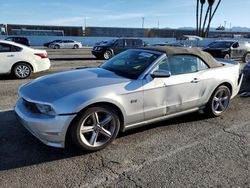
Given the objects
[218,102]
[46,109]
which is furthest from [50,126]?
[218,102]

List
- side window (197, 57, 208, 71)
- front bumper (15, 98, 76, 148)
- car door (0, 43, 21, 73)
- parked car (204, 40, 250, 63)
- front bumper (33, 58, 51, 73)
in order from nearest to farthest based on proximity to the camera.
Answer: front bumper (15, 98, 76, 148) < side window (197, 57, 208, 71) < car door (0, 43, 21, 73) < front bumper (33, 58, 51, 73) < parked car (204, 40, 250, 63)

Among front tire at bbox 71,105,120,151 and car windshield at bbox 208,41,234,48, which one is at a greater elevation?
car windshield at bbox 208,41,234,48

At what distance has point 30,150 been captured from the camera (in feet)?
11.9

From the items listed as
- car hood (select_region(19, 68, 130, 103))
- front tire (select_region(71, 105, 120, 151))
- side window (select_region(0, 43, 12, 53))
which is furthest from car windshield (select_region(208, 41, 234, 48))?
front tire (select_region(71, 105, 120, 151))

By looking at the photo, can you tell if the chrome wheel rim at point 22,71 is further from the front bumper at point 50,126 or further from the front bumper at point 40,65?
the front bumper at point 50,126

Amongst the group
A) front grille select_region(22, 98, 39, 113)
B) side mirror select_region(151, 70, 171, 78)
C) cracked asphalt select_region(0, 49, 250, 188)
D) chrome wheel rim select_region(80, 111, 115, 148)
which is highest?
side mirror select_region(151, 70, 171, 78)

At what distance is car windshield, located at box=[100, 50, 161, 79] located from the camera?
13.5 ft

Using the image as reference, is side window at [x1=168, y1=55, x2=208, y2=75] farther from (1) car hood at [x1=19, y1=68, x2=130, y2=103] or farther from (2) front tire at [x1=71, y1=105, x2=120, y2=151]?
(2) front tire at [x1=71, y1=105, x2=120, y2=151]

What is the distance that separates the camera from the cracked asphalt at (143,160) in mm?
2975

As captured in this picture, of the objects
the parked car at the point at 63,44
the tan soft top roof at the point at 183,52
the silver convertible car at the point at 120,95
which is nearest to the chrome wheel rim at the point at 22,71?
the silver convertible car at the point at 120,95

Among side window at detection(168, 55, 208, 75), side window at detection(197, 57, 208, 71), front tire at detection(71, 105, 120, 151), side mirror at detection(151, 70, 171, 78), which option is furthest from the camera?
side window at detection(197, 57, 208, 71)

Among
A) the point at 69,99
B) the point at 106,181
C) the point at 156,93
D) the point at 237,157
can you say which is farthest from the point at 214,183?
the point at 69,99

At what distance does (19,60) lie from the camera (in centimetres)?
872

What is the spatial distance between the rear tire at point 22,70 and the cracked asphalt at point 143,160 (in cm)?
451
